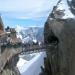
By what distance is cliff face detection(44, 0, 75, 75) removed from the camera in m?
15.4

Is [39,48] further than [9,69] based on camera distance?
Yes

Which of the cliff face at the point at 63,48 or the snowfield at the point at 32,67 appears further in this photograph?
the snowfield at the point at 32,67

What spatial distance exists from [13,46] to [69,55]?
4.59 m

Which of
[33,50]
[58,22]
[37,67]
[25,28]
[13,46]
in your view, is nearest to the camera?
[58,22]

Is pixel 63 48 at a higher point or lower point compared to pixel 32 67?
higher

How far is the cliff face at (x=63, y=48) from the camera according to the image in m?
15.4

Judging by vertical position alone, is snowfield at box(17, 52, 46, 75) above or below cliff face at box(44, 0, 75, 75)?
below

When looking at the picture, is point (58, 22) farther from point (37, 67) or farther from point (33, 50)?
point (37, 67)

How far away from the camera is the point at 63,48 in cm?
1631

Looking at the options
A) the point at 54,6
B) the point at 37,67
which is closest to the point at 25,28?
the point at 37,67

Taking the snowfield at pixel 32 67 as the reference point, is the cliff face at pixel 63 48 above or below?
above

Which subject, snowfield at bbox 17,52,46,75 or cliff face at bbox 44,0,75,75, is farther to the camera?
snowfield at bbox 17,52,46,75

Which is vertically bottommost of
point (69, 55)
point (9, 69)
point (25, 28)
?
point (25, 28)

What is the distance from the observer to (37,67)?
28422mm
